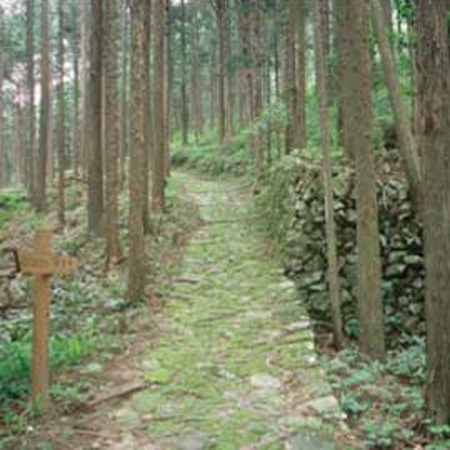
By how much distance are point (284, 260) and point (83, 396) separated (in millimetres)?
5675

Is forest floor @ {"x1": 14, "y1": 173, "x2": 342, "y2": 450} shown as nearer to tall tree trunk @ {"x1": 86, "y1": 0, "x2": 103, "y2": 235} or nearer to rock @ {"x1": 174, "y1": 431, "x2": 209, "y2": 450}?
rock @ {"x1": 174, "y1": 431, "x2": 209, "y2": 450}

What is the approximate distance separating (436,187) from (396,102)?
4.14 meters

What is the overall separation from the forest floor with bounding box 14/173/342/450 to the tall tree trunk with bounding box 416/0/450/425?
94 cm

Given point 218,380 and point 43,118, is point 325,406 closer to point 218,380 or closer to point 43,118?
point 218,380

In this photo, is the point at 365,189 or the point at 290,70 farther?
the point at 290,70

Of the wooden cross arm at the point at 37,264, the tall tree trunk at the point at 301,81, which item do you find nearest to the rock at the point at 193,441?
the wooden cross arm at the point at 37,264

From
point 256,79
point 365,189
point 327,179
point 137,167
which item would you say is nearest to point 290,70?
point 256,79

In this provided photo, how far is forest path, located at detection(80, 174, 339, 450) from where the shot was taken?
486cm

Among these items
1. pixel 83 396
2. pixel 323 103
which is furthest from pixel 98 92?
pixel 83 396

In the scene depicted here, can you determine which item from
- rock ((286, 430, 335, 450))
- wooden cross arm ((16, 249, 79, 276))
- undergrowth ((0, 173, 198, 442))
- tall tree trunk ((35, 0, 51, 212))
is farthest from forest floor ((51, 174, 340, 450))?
tall tree trunk ((35, 0, 51, 212))

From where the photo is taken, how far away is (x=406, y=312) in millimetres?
9438

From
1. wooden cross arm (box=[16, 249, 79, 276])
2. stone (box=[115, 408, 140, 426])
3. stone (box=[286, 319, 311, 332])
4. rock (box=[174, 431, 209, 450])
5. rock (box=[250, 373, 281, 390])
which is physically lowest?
rock (box=[250, 373, 281, 390])

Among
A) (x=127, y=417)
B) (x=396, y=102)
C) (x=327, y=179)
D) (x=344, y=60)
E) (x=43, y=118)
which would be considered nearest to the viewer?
(x=127, y=417)

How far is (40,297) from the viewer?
200 inches
